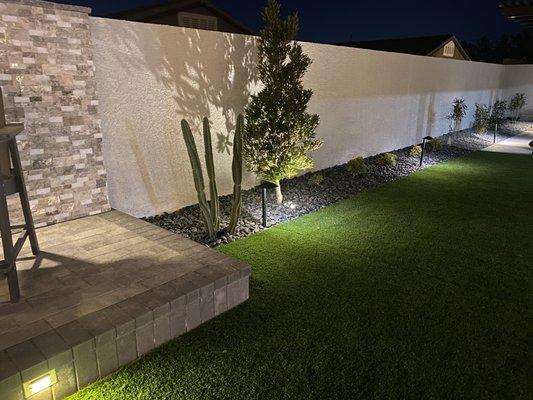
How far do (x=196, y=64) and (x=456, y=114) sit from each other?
31.9ft

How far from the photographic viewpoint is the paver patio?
7.66ft

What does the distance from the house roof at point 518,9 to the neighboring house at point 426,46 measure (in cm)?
879

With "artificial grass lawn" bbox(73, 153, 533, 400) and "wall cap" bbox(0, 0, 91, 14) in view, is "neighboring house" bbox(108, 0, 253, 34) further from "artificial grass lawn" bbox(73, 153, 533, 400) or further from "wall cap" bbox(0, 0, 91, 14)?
"artificial grass lawn" bbox(73, 153, 533, 400)

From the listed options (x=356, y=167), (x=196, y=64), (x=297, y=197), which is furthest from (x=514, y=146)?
(x=196, y=64)

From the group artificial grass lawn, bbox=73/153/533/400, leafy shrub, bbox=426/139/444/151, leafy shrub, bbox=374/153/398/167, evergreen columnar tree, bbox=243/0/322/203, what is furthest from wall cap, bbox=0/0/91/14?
leafy shrub, bbox=426/139/444/151

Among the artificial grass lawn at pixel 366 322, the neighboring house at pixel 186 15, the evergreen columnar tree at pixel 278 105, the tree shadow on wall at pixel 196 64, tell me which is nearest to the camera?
the artificial grass lawn at pixel 366 322

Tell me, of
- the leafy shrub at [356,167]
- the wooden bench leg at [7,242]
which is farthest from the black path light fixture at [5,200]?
the leafy shrub at [356,167]

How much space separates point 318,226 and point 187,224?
66.2 inches

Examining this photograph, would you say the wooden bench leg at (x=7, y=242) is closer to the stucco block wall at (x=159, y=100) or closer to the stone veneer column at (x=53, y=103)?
the stone veneer column at (x=53, y=103)

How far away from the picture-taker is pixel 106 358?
252cm

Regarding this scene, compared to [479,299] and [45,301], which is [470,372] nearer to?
[479,299]

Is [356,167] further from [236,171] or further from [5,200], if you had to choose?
[5,200]

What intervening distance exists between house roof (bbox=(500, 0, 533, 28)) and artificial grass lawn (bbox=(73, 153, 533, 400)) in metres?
11.4

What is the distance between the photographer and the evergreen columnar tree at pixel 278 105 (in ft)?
18.1
